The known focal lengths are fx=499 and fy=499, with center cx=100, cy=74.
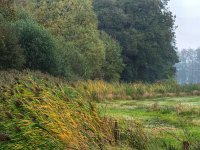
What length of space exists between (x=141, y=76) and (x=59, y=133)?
204 ft

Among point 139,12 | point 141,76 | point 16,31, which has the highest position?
point 139,12

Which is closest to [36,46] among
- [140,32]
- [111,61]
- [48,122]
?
[111,61]

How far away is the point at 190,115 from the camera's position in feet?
63.5

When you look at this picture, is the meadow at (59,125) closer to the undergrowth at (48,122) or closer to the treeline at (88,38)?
the undergrowth at (48,122)

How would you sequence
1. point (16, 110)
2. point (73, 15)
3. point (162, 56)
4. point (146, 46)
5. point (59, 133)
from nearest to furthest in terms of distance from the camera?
point (59, 133) < point (16, 110) < point (73, 15) < point (146, 46) < point (162, 56)

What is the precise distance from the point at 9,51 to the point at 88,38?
1687 cm

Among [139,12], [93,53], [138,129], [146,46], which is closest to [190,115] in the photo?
[138,129]

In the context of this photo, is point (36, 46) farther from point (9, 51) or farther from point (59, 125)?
point (59, 125)

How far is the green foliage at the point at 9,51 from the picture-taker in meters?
32.4

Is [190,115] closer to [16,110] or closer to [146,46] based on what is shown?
[16,110]

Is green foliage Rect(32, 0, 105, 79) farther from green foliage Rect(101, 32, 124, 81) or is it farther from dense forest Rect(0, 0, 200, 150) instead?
green foliage Rect(101, 32, 124, 81)

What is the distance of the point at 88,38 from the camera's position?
161 ft

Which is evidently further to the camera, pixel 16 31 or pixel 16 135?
pixel 16 31

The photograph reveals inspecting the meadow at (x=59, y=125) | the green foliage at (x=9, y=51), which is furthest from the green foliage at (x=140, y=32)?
the meadow at (x=59, y=125)
